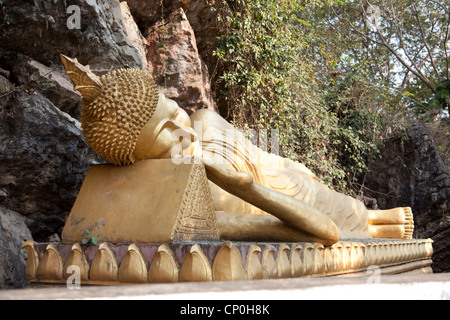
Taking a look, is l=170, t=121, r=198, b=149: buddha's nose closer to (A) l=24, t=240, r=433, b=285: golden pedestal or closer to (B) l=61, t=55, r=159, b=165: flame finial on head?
(B) l=61, t=55, r=159, b=165: flame finial on head

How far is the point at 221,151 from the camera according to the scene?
2.60m

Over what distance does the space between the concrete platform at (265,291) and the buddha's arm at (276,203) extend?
77 centimetres

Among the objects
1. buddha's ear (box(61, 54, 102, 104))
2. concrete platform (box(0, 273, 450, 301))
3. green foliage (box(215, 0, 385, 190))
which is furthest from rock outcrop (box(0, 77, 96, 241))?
green foliage (box(215, 0, 385, 190))

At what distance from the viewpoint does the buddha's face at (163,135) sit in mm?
1797

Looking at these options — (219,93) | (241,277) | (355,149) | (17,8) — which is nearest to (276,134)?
(219,93)

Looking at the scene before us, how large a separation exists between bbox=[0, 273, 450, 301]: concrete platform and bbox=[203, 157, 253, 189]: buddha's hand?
29.7 inches

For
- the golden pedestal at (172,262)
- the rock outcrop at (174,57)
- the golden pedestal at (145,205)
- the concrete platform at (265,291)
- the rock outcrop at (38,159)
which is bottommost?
the concrete platform at (265,291)

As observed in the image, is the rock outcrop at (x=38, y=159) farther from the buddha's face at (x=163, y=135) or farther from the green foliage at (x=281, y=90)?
the green foliage at (x=281, y=90)

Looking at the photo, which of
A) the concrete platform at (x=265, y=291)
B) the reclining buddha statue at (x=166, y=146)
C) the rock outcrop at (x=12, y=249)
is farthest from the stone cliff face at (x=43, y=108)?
the concrete platform at (x=265, y=291)

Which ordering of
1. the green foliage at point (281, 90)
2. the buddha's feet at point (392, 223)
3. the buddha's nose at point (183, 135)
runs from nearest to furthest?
the buddha's nose at point (183, 135) < the buddha's feet at point (392, 223) < the green foliage at point (281, 90)

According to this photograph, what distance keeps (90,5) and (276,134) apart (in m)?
2.71

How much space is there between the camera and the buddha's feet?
11.4 feet

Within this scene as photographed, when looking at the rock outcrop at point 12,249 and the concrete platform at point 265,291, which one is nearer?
the concrete platform at point 265,291
